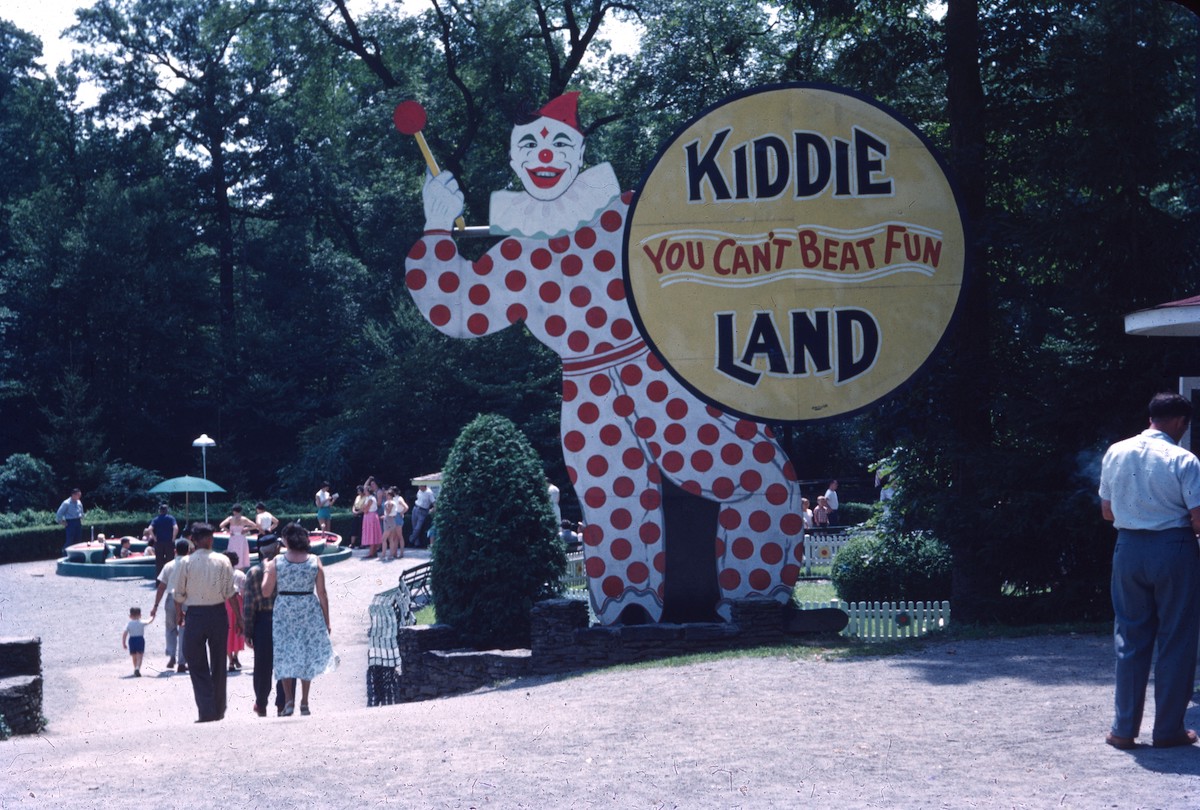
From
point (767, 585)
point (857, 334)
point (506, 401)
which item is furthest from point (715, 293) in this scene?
point (506, 401)

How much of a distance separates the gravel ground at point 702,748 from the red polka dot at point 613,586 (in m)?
1.85

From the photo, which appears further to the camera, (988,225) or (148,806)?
(988,225)

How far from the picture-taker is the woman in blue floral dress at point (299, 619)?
1105 centimetres

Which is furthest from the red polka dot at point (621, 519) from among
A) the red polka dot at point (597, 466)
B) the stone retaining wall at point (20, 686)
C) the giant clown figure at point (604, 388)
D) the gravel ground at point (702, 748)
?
the stone retaining wall at point (20, 686)

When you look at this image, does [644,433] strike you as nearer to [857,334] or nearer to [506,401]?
[857,334]

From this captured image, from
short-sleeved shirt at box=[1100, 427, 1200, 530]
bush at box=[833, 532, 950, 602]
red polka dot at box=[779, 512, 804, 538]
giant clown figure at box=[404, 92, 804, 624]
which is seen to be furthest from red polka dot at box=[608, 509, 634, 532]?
short-sleeved shirt at box=[1100, 427, 1200, 530]

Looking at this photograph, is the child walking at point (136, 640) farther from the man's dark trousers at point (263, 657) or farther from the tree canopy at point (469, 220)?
the tree canopy at point (469, 220)

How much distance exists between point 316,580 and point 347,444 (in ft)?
107

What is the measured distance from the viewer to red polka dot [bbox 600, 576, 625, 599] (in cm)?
1397

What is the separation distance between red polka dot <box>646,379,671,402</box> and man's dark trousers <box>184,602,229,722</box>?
16.8 feet

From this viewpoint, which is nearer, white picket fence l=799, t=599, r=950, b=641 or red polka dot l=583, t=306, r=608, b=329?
white picket fence l=799, t=599, r=950, b=641

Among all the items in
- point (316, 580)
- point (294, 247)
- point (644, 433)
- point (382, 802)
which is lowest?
point (382, 802)

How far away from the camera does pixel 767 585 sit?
1389cm

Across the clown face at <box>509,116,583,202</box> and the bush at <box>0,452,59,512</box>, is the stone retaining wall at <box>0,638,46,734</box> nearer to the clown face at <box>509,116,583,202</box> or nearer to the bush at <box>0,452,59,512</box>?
the clown face at <box>509,116,583,202</box>
